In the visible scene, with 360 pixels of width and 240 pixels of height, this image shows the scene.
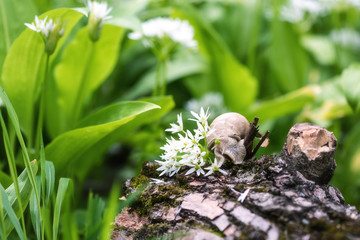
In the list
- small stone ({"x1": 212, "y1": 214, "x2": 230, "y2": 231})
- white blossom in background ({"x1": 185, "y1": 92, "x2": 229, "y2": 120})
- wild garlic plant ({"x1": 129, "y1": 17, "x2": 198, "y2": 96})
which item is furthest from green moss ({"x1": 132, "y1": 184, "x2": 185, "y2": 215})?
white blossom in background ({"x1": 185, "y1": 92, "x2": 229, "y2": 120})

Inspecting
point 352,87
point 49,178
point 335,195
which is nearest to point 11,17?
point 49,178

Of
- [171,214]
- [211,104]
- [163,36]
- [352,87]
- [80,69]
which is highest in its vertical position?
[163,36]

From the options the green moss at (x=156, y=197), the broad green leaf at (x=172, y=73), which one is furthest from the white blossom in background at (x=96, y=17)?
the broad green leaf at (x=172, y=73)

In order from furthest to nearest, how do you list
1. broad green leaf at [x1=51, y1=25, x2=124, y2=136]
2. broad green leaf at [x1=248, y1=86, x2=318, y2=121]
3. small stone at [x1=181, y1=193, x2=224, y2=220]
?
1. broad green leaf at [x1=248, y1=86, x2=318, y2=121]
2. broad green leaf at [x1=51, y1=25, x2=124, y2=136]
3. small stone at [x1=181, y1=193, x2=224, y2=220]

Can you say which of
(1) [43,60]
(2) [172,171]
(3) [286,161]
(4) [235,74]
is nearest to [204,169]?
(2) [172,171]

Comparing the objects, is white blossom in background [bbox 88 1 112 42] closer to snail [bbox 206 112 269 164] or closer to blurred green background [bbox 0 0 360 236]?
blurred green background [bbox 0 0 360 236]

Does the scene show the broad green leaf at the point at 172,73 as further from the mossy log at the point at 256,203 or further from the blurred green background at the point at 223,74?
the mossy log at the point at 256,203

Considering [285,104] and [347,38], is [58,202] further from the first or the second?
[347,38]
